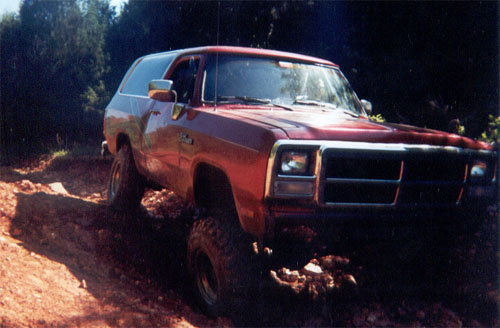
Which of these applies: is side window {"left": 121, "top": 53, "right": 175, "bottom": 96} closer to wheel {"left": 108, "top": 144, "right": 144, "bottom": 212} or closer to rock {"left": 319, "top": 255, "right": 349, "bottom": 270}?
wheel {"left": 108, "top": 144, "right": 144, "bottom": 212}

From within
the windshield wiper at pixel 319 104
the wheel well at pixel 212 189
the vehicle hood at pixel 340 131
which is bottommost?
the wheel well at pixel 212 189

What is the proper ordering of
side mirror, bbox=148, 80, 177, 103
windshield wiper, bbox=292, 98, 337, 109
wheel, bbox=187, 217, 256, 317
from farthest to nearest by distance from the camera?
windshield wiper, bbox=292, 98, 337, 109, side mirror, bbox=148, 80, 177, 103, wheel, bbox=187, 217, 256, 317

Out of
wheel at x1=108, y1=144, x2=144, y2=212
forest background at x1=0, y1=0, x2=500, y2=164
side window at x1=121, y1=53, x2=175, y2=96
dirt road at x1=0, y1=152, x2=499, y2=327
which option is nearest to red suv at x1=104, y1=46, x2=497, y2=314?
side window at x1=121, y1=53, x2=175, y2=96

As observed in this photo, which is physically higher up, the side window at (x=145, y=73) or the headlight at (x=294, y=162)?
the side window at (x=145, y=73)

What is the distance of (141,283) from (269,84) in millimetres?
2130

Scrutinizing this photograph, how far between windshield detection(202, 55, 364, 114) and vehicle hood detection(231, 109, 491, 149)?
0.43 m

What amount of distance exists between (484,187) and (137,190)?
12.6 feet

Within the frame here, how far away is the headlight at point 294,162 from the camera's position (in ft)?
9.13

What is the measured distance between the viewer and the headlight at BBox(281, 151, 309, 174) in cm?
278

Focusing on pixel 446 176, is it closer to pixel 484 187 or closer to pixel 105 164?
pixel 484 187

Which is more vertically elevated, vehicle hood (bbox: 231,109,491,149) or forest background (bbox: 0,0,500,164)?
forest background (bbox: 0,0,500,164)

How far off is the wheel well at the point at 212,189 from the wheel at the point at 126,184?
6.52 ft

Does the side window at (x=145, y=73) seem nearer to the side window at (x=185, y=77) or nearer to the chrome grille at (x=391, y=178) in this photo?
the side window at (x=185, y=77)

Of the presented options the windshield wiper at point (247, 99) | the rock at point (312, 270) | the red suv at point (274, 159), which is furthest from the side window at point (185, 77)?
the rock at point (312, 270)
